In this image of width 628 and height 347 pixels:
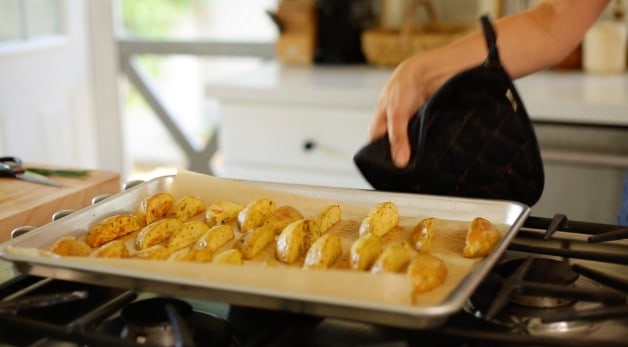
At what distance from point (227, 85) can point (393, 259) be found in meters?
1.39

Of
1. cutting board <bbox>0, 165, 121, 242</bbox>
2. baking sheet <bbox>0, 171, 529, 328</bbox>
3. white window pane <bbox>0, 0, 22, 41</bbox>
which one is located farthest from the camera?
white window pane <bbox>0, 0, 22, 41</bbox>

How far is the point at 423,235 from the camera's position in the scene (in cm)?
82

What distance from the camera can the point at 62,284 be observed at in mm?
746

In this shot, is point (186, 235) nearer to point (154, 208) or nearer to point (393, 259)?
point (154, 208)

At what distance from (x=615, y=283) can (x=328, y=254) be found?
0.26 metres

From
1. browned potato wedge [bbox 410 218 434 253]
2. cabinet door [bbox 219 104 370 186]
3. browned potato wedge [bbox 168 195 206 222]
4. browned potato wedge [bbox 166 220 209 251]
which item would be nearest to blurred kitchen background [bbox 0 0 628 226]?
cabinet door [bbox 219 104 370 186]

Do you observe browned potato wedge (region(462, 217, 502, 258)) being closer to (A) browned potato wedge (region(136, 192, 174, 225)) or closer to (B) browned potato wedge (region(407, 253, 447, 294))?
(B) browned potato wedge (region(407, 253, 447, 294))

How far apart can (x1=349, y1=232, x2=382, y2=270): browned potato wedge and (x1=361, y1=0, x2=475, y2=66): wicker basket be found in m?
1.49

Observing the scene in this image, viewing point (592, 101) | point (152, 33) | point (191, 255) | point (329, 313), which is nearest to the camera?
point (329, 313)

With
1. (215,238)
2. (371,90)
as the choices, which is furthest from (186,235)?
(371,90)

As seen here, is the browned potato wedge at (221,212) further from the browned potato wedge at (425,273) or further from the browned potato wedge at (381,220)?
the browned potato wedge at (425,273)

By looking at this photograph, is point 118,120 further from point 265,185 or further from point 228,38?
point 265,185

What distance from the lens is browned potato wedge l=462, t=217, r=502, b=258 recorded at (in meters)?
0.78

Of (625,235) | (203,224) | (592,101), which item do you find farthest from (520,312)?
(592,101)
